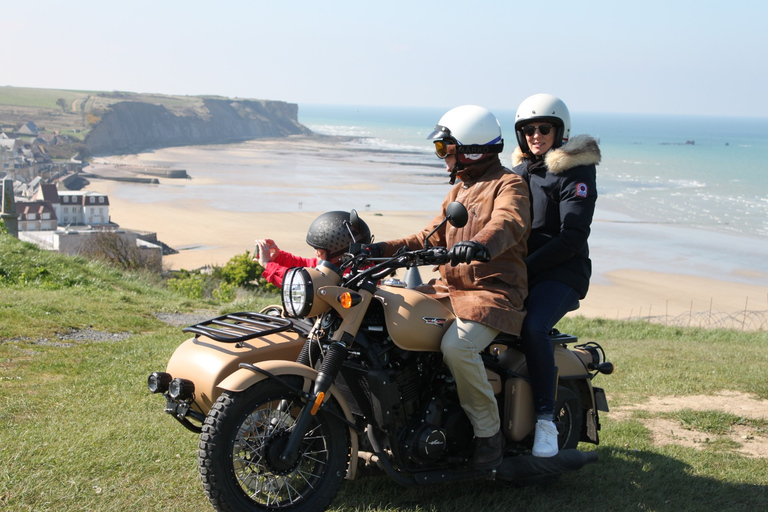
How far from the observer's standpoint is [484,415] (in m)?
4.46

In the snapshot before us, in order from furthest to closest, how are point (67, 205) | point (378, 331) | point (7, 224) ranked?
point (67, 205) < point (7, 224) < point (378, 331)

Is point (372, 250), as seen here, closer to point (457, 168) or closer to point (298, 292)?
point (298, 292)

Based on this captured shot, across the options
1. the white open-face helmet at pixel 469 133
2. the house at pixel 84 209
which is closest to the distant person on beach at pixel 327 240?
the white open-face helmet at pixel 469 133

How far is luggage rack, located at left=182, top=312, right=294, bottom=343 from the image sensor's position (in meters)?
4.34

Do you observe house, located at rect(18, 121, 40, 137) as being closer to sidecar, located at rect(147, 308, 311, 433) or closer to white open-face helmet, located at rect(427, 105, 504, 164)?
sidecar, located at rect(147, 308, 311, 433)

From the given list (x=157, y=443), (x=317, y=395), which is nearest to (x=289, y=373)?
(x=317, y=395)

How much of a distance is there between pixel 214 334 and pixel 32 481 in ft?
4.30

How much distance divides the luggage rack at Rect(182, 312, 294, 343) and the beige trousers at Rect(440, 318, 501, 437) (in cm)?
96

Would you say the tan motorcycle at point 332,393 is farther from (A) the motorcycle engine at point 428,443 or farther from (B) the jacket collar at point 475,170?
(B) the jacket collar at point 475,170

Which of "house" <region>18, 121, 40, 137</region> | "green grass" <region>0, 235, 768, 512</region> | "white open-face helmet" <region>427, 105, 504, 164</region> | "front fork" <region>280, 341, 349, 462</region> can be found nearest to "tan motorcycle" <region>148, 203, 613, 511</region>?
"front fork" <region>280, 341, 349, 462</region>

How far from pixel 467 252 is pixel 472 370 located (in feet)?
2.66

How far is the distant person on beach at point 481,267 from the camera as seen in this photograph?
4.30 metres

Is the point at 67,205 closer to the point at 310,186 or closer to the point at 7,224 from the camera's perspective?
the point at 310,186

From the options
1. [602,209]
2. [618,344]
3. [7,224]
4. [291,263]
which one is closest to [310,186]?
[602,209]
